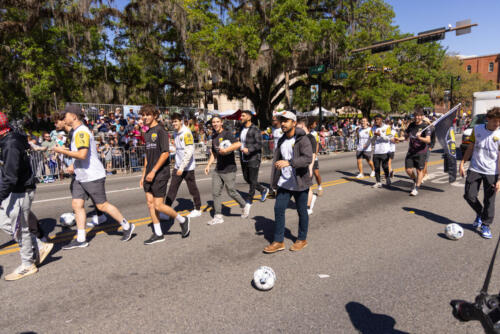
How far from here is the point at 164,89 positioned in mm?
26797

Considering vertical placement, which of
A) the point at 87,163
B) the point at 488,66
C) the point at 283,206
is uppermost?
the point at 488,66

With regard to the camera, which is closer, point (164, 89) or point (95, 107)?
point (95, 107)

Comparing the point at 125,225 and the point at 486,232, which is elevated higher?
the point at 125,225

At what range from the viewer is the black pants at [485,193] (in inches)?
207

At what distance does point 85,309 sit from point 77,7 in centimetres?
2138

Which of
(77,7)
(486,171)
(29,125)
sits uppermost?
(77,7)

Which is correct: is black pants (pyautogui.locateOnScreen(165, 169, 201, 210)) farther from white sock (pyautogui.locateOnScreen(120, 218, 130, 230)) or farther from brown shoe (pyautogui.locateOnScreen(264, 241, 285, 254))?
brown shoe (pyautogui.locateOnScreen(264, 241, 285, 254))

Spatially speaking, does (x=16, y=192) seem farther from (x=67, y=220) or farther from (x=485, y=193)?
(x=485, y=193)

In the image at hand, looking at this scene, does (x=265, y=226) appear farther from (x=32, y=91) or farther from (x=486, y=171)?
(x=32, y=91)

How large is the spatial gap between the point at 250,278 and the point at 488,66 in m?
91.6

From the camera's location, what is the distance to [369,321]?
3115 millimetres

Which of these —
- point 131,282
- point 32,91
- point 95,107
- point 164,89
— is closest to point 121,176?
point 95,107

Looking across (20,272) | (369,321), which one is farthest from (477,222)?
(20,272)

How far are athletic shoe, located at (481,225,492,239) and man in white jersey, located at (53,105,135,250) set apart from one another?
5.71 metres
